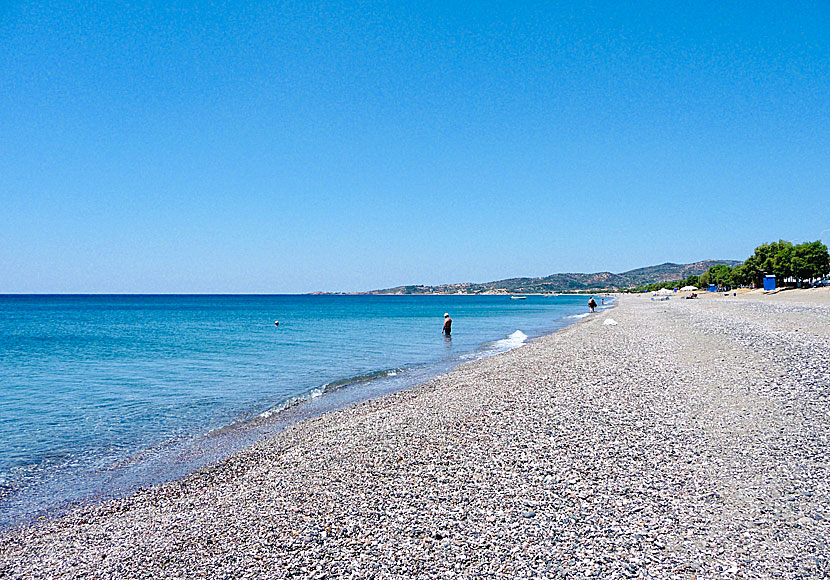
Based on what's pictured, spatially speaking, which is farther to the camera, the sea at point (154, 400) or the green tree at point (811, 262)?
the green tree at point (811, 262)

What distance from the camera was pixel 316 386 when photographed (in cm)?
1905

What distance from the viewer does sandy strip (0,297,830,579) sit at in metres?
5.29

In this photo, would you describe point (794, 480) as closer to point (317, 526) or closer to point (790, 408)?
point (790, 408)

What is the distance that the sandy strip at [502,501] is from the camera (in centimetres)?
529

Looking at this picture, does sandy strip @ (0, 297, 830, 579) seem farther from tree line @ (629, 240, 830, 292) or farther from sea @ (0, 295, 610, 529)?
tree line @ (629, 240, 830, 292)

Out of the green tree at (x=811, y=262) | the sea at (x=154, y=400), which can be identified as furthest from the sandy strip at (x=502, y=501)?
the green tree at (x=811, y=262)

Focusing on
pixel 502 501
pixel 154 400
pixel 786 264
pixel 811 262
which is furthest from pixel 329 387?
pixel 786 264

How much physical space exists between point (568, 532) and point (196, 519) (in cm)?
476

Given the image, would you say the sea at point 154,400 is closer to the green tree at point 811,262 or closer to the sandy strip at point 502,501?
the sandy strip at point 502,501

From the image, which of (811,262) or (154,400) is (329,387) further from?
(811,262)

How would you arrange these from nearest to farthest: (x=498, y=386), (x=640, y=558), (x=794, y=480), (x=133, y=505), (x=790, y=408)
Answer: (x=640, y=558)
(x=794, y=480)
(x=133, y=505)
(x=790, y=408)
(x=498, y=386)

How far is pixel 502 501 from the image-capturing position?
660cm

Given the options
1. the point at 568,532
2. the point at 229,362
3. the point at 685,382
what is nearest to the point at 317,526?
the point at 568,532

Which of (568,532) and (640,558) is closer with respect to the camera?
(640,558)
